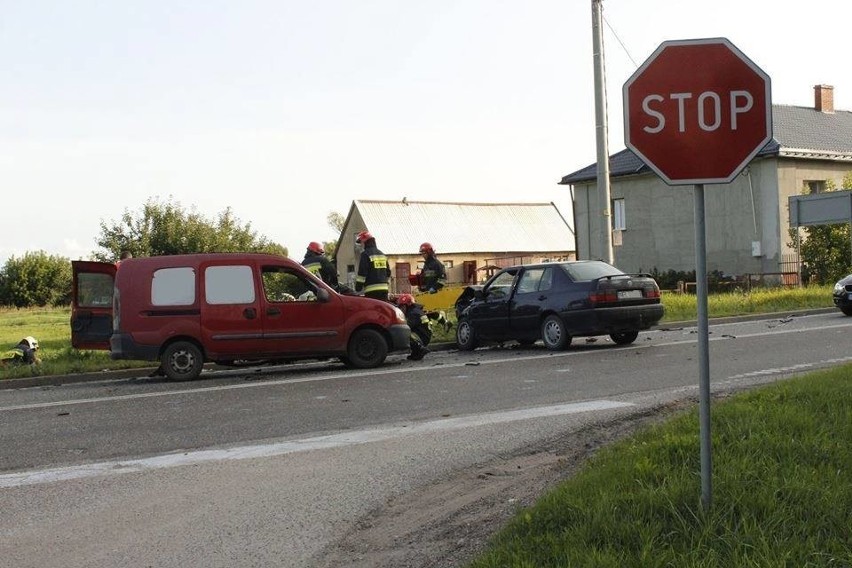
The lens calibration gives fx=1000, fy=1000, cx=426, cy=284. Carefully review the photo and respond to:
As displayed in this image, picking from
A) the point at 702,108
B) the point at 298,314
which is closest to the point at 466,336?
the point at 298,314

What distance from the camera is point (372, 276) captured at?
1582cm

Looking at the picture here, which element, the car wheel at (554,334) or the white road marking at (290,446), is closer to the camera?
the white road marking at (290,446)

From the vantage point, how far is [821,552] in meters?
4.11

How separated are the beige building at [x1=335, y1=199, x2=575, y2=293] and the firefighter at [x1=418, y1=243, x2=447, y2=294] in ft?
124

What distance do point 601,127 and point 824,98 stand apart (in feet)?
89.0

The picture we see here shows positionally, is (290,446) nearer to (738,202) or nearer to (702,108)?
(702,108)

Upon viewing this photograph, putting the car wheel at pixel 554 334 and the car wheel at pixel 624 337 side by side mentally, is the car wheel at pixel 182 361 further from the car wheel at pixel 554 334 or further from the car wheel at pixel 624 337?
the car wheel at pixel 624 337

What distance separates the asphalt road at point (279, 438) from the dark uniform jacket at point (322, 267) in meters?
1.65

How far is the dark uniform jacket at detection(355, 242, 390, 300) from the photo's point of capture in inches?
620

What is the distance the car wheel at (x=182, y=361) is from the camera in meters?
13.5

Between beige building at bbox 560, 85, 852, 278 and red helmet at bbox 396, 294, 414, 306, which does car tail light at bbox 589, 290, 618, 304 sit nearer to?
red helmet at bbox 396, 294, 414, 306

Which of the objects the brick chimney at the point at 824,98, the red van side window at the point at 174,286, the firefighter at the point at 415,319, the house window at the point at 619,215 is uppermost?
the brick chimney at the point at 824,98

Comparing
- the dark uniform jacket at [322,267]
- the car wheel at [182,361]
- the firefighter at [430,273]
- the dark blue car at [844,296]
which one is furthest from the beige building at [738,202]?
the car wheel at [182,361]

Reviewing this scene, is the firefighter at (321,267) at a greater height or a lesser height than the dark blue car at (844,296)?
greater
